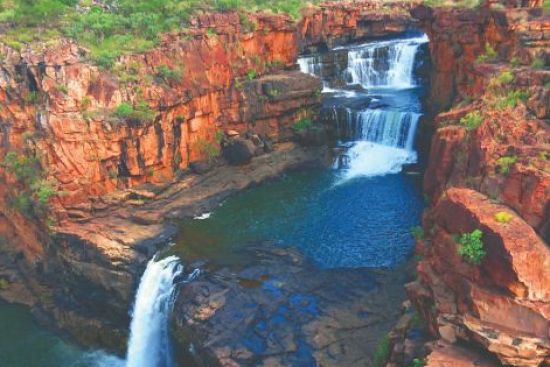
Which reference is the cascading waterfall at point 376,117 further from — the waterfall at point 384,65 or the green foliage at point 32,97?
the green foliage at point 32,97

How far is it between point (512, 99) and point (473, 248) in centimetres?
883

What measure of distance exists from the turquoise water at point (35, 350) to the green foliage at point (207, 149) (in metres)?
12.6

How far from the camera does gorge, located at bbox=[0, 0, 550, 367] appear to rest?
1484 cm

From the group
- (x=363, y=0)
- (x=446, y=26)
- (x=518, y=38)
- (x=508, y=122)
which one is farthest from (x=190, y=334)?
(x=363, y=0)

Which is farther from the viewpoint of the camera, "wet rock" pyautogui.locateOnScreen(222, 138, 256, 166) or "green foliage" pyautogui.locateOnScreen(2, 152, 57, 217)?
"wet rock" pyautogui.locateOnScreen(222, 138, 256, 166)

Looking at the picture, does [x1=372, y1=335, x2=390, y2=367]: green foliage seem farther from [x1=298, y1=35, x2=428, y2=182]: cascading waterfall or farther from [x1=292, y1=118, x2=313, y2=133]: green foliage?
[x1=292, y1=118, x2=313, y2=133]: green foliage

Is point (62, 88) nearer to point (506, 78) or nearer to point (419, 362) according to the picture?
point (506, 78)

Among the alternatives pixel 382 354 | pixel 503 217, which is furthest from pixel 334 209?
pixel 503 217

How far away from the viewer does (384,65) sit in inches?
1586

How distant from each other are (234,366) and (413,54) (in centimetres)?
2835

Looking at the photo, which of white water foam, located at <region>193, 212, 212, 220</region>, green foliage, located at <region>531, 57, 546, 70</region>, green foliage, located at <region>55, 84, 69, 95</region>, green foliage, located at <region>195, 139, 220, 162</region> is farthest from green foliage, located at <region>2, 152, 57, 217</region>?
green foliage, located at <region>531, 57, 546, 70</region>

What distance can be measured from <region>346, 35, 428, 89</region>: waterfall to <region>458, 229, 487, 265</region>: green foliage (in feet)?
89.6

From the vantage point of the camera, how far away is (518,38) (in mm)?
25047

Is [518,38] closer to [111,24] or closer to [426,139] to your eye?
[426,139]
